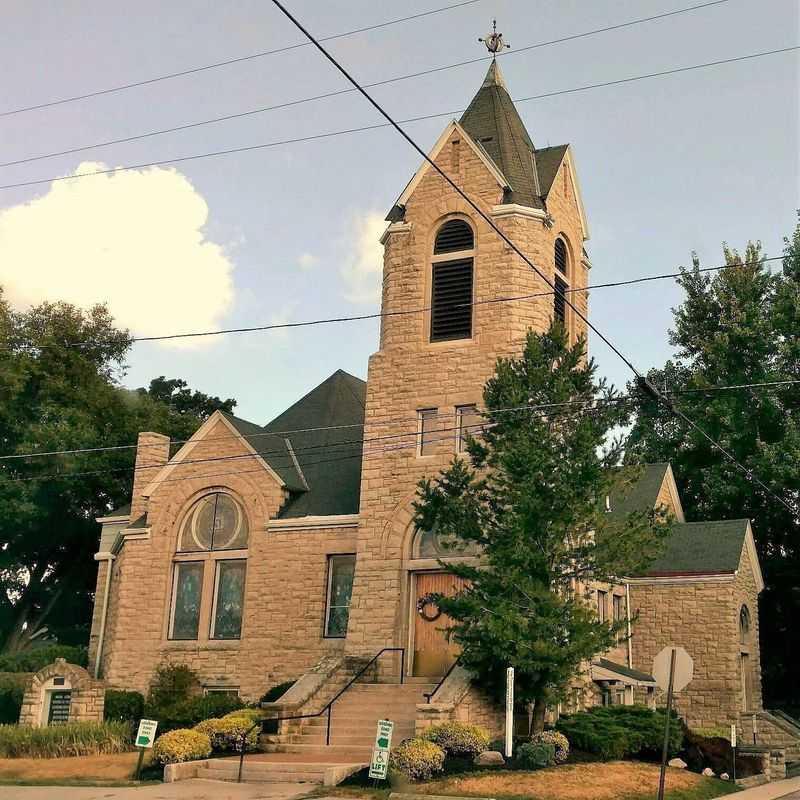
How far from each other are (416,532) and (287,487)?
15.7ft

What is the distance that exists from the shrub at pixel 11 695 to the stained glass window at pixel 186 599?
451 cm

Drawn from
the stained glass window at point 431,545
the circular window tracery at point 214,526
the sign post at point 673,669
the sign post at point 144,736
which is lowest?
the sign post at point 144,736

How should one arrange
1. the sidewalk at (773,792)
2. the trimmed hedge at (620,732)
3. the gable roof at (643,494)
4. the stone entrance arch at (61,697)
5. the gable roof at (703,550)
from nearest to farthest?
the sidewalk at (773,792), the trimmed hedge at (620,732), the stone entrance arch at (61,697), the gable roof at (703,550), the gable roof at (643,494)

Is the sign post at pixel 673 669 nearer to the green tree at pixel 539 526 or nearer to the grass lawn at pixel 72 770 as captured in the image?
the green tree at pixel 539 526

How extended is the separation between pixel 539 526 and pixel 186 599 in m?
12.8

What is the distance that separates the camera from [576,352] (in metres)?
22.7

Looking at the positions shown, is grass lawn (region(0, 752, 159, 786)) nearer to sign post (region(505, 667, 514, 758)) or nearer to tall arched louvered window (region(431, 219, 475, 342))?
sign post (region(505, 667, 514, 758))

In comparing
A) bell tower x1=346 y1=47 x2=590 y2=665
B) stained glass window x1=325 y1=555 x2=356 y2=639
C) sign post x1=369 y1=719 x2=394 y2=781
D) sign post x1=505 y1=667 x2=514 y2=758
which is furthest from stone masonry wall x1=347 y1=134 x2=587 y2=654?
sign post x1=369 y1=719 x2=394 y2=781

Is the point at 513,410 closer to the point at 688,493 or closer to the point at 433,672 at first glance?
the point at 433,672

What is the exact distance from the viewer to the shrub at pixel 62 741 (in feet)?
78.0

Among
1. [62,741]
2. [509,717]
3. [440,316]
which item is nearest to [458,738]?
[509,717]

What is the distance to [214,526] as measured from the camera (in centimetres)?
3047

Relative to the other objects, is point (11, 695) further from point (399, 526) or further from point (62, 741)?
point (399, 526)

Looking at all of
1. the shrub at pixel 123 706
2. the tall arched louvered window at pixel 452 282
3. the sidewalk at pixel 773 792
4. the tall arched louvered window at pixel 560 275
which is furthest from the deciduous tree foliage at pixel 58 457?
the sidewalk at pixel 773 792
